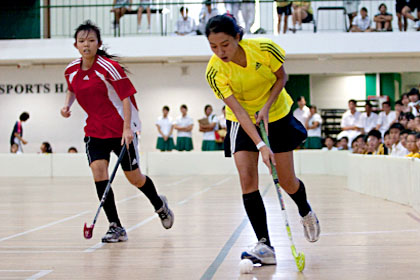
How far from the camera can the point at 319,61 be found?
767 inches

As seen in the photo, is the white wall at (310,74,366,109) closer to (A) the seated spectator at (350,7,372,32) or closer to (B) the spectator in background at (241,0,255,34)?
(A) the seated spectator at (350,7,372,32)

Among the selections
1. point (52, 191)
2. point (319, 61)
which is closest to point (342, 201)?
point (52, 191)

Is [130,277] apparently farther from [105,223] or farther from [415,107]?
[415,107]

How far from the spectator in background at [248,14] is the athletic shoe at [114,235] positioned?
43.2ft

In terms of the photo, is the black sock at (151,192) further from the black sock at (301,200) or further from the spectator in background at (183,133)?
the spectator in background at (183,133)

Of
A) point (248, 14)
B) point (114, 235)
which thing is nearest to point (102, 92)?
point (114, 235)

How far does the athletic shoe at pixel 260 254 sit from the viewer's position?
4.18 meters

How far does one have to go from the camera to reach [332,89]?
22094 millimetres

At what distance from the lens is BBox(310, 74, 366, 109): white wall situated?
2188cm

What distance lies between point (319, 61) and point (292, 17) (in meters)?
1.82

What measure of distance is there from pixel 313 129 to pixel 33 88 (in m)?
8.38

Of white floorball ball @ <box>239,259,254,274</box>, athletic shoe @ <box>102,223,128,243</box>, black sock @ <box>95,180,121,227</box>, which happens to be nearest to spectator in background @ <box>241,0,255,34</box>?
black sock @ <box>95,180,121,227</box>

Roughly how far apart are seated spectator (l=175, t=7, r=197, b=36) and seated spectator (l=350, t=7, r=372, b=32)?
13.5 feet

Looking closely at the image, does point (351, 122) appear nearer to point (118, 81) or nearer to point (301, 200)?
point (118, 81)
